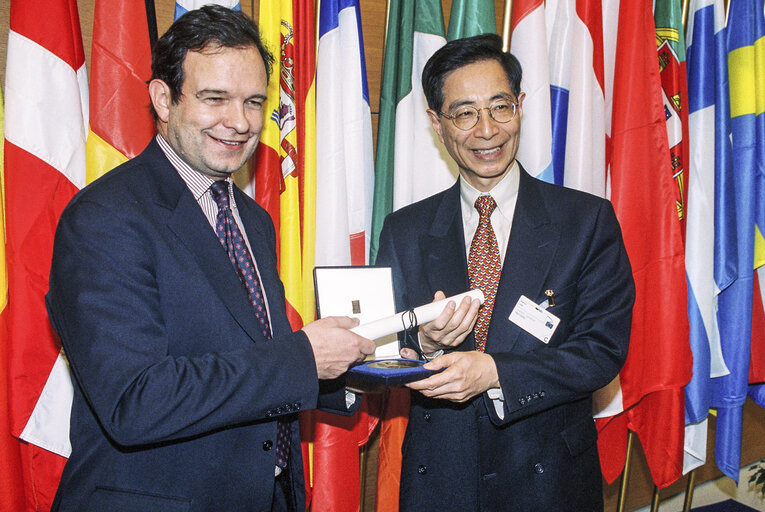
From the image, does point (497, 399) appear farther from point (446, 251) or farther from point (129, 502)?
point (129, 502)

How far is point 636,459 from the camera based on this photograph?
4.04 metres

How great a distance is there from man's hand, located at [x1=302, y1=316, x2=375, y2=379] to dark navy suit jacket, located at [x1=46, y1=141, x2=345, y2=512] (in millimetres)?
48

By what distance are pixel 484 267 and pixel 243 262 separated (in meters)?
0.79

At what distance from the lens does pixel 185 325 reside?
1395mm

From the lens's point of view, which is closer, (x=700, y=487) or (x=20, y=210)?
(x=20, y=210)

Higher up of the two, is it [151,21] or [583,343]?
[151,21]

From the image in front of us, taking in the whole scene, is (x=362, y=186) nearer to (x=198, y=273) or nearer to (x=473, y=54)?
(x=473, y=54)

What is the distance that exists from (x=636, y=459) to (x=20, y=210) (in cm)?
401

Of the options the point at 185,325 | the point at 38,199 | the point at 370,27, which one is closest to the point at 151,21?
the point at 38,199

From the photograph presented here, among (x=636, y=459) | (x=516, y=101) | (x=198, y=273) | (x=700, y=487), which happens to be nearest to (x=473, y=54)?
(x=516, y=101)

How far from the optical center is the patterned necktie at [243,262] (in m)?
1.60

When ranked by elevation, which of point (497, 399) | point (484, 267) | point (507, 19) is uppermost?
point (507, 19)

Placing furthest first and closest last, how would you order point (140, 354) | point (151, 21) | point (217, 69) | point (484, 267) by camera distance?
point (151, 21) → point (484, 267) → point (217, 69) → point (140, 354)

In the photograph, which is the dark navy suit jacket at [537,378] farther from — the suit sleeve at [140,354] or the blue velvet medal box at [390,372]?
the suit sleeve at [140,354]
